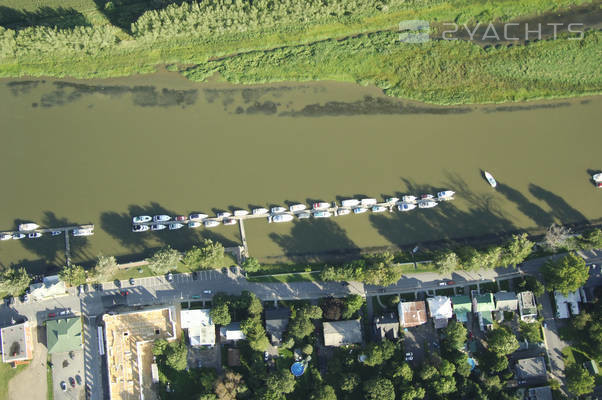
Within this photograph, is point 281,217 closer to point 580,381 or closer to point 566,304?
point 566,304

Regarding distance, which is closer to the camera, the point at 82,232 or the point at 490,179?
the point at 82,232

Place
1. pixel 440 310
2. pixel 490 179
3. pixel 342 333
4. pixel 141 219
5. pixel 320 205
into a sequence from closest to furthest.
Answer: pixel 342 333
pixel 440 310
pixel 141 219
pixel 320 205
pixel 490 179

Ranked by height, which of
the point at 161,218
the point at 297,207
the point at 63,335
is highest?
the point at 161,218

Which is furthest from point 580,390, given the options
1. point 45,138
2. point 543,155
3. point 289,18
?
point 45,138

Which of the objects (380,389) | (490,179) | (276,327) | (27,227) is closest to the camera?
(380,389)

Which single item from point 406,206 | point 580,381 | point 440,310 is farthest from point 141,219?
point 580,381

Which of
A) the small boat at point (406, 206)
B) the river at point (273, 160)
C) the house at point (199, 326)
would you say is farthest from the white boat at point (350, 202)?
the house at point (199, 326)

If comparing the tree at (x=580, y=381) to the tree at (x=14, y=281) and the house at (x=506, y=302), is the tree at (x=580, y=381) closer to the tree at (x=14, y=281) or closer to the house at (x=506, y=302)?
the house at (x=506, y=302)
